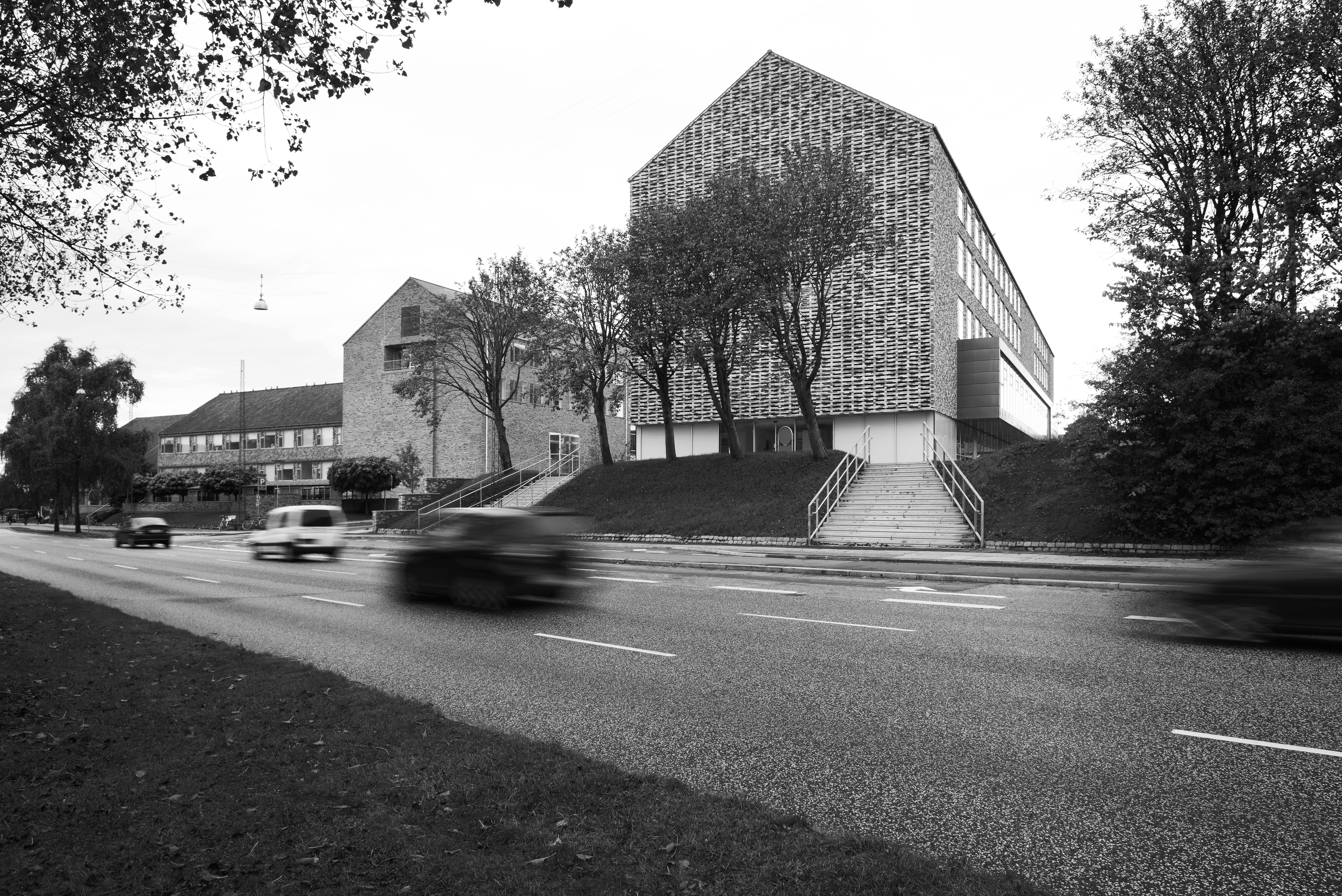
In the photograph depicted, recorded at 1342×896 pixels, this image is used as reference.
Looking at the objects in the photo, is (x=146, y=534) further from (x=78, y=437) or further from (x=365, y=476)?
(x=78, y=437)

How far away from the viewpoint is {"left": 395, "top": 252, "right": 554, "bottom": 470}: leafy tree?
41000 millimetres

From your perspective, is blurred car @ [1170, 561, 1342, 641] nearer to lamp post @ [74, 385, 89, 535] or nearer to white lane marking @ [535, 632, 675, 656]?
white lane marking @ [535, 632, 675, 656]

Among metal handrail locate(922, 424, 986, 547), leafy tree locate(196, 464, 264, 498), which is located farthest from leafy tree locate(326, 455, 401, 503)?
metal handrail locate(922, 424, 986, 547)

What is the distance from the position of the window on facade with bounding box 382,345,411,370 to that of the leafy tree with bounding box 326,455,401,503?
9.96 meters

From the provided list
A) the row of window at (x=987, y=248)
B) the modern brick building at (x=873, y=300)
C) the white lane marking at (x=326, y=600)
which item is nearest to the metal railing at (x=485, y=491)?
the modern brick building at (x=873, y=300)

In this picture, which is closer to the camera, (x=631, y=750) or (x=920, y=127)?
(x=631, y=750)

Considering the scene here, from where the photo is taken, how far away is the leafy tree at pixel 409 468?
54156 millimetres

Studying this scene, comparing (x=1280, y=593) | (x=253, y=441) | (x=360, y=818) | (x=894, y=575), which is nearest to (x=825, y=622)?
(x=1280, y=593)

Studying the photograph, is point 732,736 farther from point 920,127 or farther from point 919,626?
point 920,127

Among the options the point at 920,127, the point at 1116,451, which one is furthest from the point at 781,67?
the point at 1116,451

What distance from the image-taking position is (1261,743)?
5.74 m

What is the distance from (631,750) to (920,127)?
36.9m

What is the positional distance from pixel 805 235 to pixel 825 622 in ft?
73.9

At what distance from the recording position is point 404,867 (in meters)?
3.62
